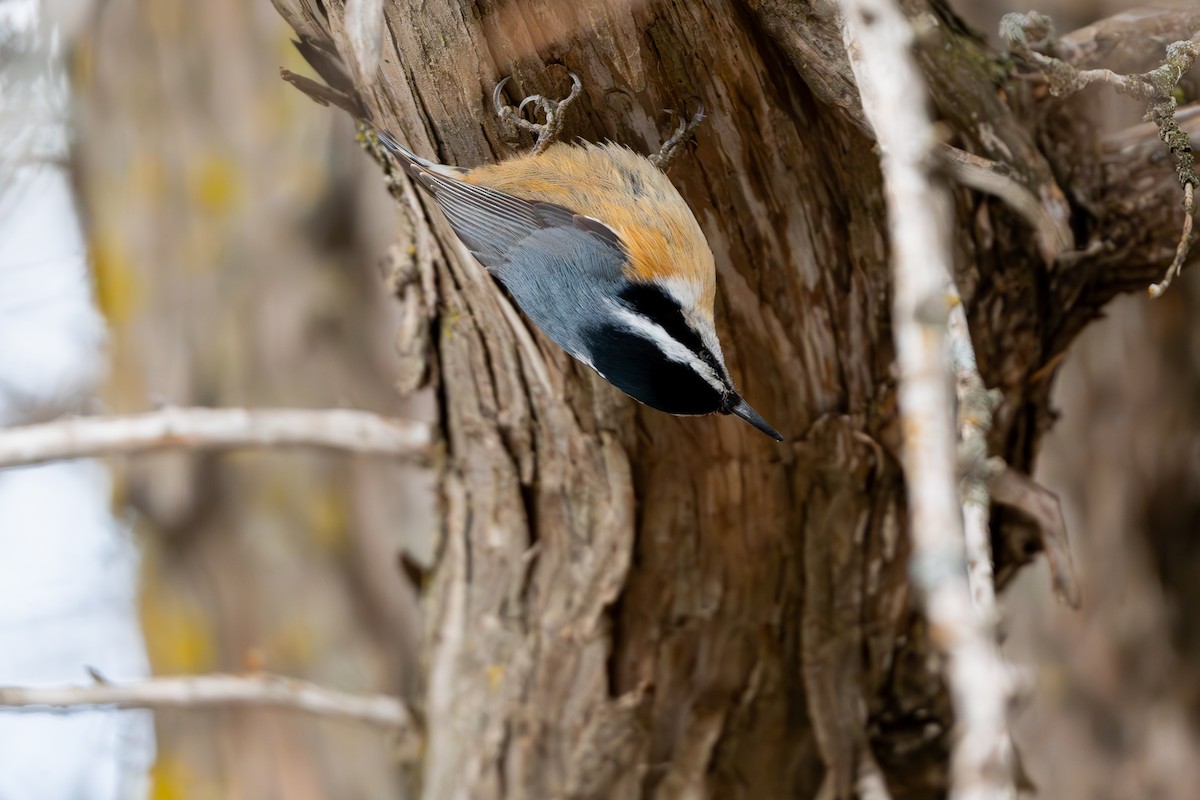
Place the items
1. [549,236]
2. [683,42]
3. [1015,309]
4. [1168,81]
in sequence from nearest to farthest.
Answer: [1168,81] < [683,42] < [549,236] < [1015,309]

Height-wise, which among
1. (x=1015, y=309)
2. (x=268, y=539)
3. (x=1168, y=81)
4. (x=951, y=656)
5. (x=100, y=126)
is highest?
(x=100, y=126)

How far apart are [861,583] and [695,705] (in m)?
0.46

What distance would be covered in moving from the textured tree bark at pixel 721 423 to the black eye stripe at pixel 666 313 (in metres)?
0.09

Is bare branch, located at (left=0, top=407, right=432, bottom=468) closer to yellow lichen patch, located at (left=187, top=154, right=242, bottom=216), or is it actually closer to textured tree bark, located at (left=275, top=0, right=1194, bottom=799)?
textured tree bark, located at (left=275, top=0, right=1194, bottom=799)

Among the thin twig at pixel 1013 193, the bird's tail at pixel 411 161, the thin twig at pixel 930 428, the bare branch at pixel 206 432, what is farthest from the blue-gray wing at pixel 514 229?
the thin twig at pixel 930 428

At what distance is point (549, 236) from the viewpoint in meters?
1.87

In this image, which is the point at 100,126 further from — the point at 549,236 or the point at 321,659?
the point at 549,236

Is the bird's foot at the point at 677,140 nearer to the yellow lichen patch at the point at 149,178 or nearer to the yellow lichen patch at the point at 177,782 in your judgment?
the yellow lichen patch at the point at 149,178

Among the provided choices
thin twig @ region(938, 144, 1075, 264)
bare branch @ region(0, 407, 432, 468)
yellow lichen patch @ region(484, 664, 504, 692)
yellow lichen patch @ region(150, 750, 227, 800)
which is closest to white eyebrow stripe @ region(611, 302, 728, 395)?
thin twig @ region(938, 144, 1075, 264)

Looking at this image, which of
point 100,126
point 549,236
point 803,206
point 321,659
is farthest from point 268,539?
point 803,206

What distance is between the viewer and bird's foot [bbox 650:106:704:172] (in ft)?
5.29

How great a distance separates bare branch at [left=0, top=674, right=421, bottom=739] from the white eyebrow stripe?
50.5 inches

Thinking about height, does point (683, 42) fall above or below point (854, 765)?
above

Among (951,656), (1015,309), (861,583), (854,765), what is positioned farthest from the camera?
(854,765)
